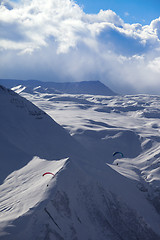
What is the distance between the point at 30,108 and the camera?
6384 centimetres

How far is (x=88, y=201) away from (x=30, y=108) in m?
40.3

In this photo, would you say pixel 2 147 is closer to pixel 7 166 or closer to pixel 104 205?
pixel 7 166

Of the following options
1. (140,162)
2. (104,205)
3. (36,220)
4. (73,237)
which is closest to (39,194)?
(36,220)

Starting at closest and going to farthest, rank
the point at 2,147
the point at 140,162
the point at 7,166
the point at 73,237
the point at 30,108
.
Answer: the point at 73,237 → the point at 7,166 → the point at 2,147 → the point at 140,162 → the point at 30,108

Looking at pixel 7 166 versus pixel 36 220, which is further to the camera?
pixel 7 166

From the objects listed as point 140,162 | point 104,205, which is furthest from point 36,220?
point 140,162

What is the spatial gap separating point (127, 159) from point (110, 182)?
27296mm

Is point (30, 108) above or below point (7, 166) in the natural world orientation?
above

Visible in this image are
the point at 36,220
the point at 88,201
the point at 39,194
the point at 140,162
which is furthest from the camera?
the point at 140,162

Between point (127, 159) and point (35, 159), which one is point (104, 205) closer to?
point (35, 159)

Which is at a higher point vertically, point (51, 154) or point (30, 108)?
point (30, 108)

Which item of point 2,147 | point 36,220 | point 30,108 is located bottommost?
point 36,220

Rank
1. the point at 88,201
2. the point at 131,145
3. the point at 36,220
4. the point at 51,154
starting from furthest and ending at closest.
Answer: the point at 131,145 < the point at 51,154 < the point at 88,201 < the point at 36,220

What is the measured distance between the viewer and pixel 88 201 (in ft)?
97.7
